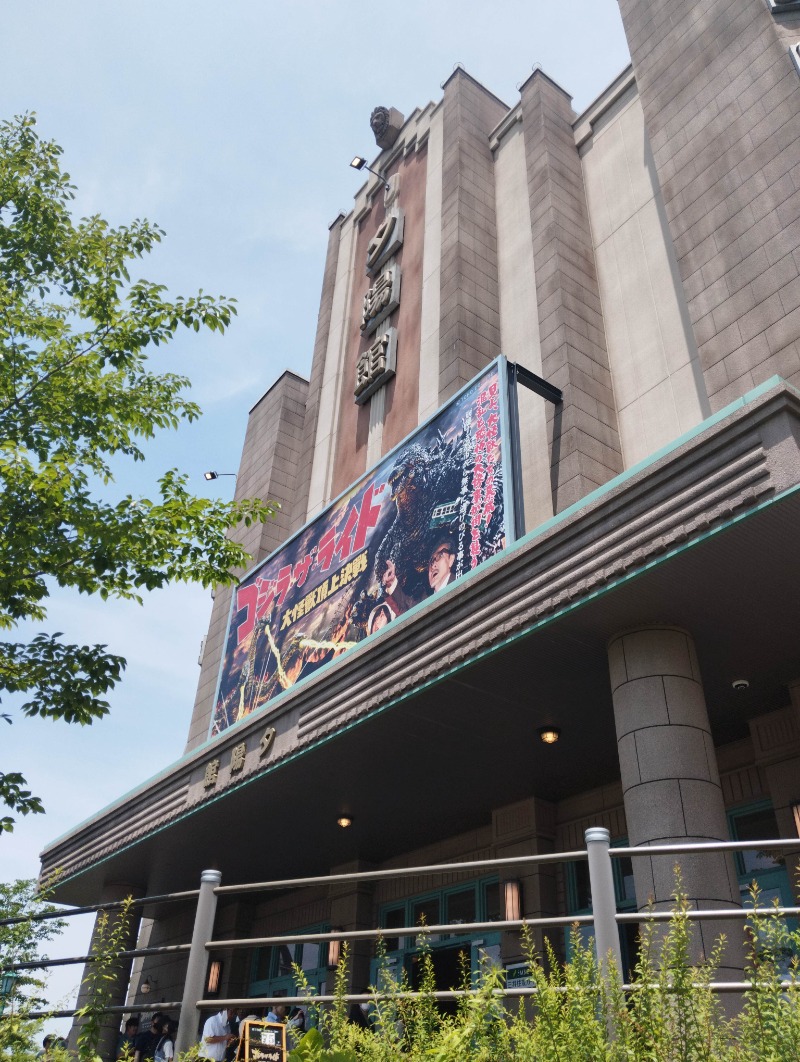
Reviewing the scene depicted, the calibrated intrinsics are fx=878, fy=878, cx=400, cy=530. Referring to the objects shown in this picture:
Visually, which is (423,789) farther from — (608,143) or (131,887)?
(608,143)

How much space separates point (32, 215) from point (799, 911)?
13.8 m

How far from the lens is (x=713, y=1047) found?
151 inches

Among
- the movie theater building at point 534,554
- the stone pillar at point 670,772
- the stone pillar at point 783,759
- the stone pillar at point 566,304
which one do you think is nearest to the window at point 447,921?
the movie theater building at point 534,554

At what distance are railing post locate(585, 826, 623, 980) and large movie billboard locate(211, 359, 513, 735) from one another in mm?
9057

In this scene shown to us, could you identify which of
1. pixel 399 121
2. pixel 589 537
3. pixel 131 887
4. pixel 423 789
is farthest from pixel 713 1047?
pixel 399 121

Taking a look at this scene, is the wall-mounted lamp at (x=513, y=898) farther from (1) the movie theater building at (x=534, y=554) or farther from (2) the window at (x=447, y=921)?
(2) the window at (x=447, y=921)

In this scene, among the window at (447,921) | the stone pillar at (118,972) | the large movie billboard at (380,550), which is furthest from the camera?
the stone pillar at (118,972)

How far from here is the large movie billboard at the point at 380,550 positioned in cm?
1493

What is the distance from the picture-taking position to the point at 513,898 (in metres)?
14.5

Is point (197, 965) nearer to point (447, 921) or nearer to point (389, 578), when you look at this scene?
point (389, 578)

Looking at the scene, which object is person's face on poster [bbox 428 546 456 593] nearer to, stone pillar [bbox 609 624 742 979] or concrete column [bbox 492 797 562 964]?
concrete column [bbox 492 797 562 964]

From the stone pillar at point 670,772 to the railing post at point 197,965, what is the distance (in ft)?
14.6

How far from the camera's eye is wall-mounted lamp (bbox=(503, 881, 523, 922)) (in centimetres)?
1425

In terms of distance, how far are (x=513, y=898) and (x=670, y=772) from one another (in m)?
6.31
